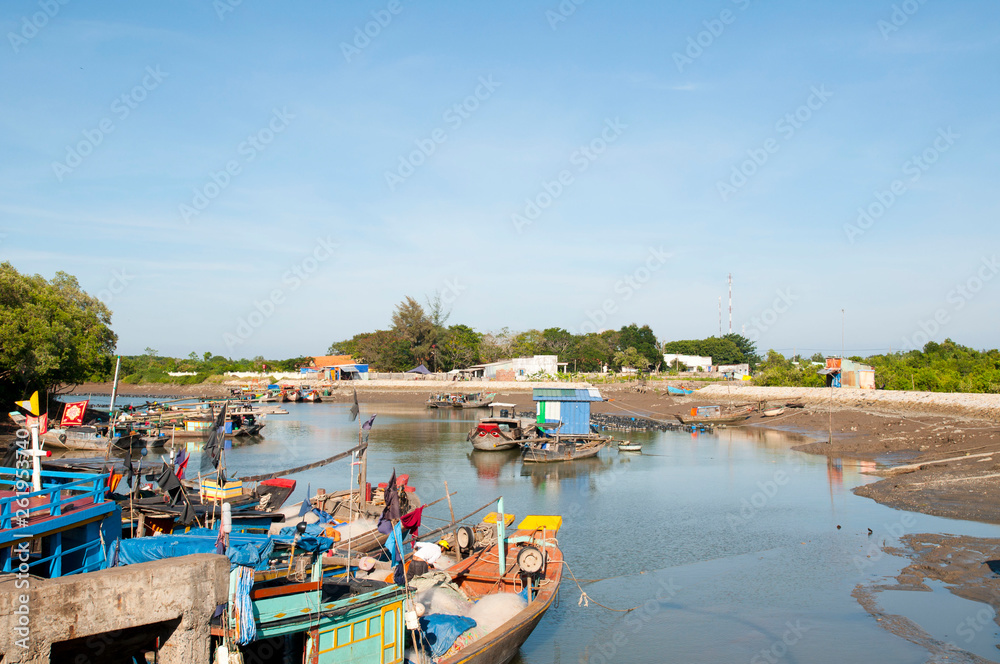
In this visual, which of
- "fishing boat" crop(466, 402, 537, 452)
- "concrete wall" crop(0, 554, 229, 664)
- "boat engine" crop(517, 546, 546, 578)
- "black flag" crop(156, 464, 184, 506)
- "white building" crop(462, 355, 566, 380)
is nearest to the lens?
"concrete wall" crop(0, 554, 229, 664)

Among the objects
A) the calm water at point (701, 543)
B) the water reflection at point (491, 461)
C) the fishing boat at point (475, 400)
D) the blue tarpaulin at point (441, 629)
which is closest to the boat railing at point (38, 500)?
the blue tarpaulin at point (441, 629)

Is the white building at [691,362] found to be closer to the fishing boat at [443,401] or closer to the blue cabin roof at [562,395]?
the fishing boat at [443,401]

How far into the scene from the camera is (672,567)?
1752cm

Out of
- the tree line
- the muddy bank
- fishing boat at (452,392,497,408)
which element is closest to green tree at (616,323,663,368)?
the tree line

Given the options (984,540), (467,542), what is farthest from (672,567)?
(984,540)

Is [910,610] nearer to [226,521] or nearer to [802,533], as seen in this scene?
[802,533]

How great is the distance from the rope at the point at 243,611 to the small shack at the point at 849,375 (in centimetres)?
5599

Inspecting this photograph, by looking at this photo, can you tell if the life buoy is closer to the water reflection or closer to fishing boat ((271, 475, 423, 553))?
fishing boat ((271, 475, 423, 553))

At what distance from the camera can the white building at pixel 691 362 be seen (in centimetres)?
9506

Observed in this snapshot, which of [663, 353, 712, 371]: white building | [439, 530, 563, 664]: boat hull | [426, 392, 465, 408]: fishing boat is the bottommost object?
[439, 530, 563, 664]: boat hull

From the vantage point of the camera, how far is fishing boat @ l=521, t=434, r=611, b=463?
34688 mm

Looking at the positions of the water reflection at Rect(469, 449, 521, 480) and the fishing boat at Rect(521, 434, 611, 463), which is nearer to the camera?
the water reflection at Rect(469, 449, 521, 480)

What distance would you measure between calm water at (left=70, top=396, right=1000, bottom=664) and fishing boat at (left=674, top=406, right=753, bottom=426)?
1099cm

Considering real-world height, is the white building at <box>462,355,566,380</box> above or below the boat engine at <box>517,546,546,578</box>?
above
